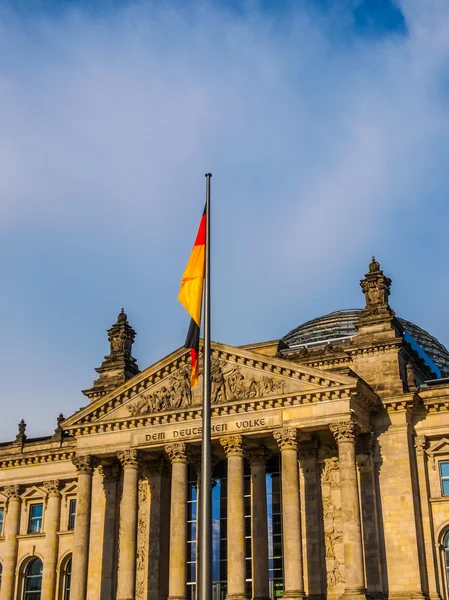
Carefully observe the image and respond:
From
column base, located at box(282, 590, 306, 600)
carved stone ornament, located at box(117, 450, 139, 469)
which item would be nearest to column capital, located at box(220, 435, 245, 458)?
carved stone ornament, located at box(117, 450, 139, 469)

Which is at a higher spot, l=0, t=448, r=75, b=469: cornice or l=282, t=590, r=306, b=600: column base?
l=0, t=448, r=75, b=469: cornice

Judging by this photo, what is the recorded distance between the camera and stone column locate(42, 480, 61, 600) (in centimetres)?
5284

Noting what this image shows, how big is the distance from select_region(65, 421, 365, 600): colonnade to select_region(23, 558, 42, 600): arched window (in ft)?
35.3

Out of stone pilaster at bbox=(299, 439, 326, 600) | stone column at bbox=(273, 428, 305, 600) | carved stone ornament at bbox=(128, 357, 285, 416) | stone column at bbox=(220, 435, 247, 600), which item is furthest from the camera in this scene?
carved stone ornament at bbox=(128, 357, 285, 416)

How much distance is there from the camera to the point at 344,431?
41.5 meters

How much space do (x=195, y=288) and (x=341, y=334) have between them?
1347 inches

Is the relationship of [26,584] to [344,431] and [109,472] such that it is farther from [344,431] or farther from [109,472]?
[344,431]

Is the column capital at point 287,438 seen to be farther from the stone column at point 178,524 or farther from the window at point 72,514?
the window at point 72,514

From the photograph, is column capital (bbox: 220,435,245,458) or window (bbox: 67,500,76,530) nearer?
column capital (bbox: 220,435,245,458)

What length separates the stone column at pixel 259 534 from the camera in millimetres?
41656

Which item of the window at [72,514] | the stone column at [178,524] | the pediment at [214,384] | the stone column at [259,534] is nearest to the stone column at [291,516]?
the stone column at [259,534]

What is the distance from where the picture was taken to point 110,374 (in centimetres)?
5522

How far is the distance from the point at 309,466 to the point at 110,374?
16750 mm

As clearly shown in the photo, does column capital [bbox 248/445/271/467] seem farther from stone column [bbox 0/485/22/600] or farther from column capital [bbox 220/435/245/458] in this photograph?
stone column [bbox 0/485/22/600]
